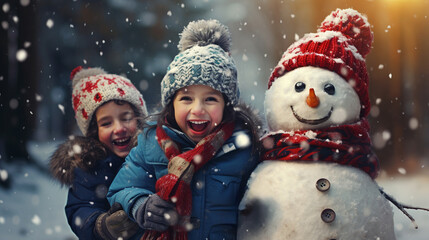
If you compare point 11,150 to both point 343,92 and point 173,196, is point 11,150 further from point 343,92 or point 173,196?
point 343,92

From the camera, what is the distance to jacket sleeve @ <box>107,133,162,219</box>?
1.60 metres

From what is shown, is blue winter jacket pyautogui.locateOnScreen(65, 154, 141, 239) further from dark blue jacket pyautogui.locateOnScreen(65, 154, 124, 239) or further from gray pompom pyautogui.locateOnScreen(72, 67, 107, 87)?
gray pompom pyautogui.locateOnScreen(72, 67, 107, 87)

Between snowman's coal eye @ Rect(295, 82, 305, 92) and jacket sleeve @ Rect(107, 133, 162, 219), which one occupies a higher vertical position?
snowman's coal eye @ Rect(295, 82, 305, 92)

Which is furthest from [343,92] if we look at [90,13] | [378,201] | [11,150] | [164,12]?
[11,150]

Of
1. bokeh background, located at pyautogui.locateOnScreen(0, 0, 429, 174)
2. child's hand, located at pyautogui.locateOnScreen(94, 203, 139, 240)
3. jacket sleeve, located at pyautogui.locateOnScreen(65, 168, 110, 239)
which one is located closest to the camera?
child's hand, located at pyautogui.locateOnScreen(94, 203, 139, 240)

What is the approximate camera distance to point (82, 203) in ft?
6.62

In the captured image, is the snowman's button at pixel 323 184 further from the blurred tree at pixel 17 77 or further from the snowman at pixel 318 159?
the blurred tree at pixel 17 77

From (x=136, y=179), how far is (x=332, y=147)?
76 cm

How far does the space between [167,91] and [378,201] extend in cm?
91

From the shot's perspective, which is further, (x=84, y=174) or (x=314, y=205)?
(x=84, y=174)

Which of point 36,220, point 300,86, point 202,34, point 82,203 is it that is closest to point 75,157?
point 82,203

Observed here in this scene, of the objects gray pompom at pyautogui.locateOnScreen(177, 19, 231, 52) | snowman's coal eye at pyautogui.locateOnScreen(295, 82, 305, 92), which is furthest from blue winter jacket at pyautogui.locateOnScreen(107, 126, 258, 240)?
gray pompom at pyautogui.locateOnScreen(177, 19, 231, 52)

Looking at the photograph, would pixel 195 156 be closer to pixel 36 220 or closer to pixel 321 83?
pixel 321 83

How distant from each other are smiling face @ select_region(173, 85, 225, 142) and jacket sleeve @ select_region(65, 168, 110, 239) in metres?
0.63
